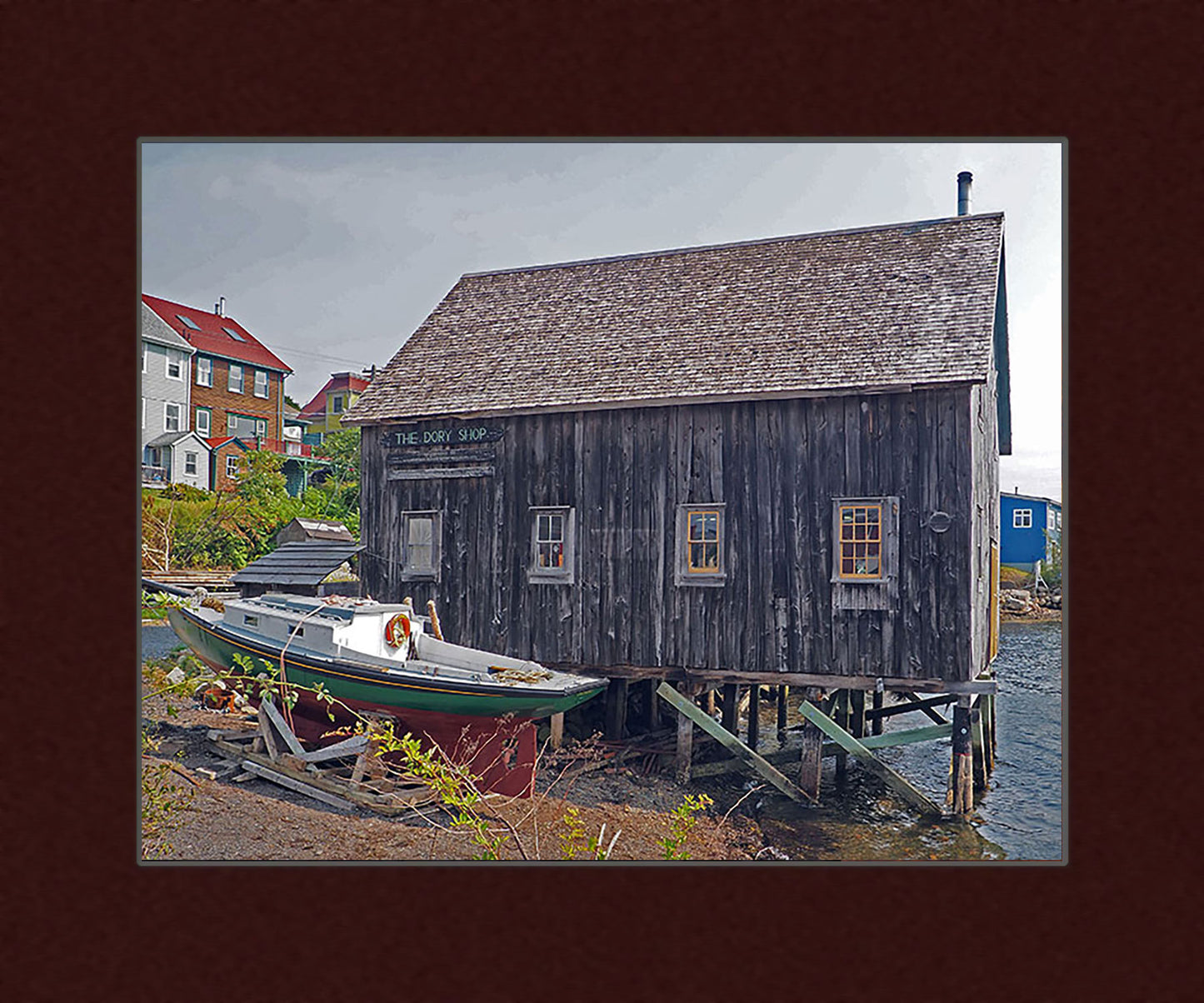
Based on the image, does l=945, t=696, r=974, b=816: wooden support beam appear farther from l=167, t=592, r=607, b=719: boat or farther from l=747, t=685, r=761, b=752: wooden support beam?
l=167, t=592, r=607, b=719: boat

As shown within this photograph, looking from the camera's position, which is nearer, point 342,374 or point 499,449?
point 342,374

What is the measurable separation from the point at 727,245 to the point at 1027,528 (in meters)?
2.69

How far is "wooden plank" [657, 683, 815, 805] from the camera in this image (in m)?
7.09

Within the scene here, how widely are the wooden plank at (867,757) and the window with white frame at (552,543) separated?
7.05ft

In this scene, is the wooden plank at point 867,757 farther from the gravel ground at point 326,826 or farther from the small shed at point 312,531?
the small shed at point 312,531

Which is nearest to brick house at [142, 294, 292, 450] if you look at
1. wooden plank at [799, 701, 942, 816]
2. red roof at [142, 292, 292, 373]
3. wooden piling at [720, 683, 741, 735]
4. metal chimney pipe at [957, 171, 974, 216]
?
red roof at [142, 292, 292, 373]

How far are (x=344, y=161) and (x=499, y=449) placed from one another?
8.34ft

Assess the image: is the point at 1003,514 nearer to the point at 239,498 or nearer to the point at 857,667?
the point at 857,667

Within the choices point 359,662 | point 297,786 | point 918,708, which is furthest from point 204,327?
point 918,708

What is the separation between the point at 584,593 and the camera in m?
7.21

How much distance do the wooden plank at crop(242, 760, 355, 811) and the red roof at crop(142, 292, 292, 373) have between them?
8.12 feet

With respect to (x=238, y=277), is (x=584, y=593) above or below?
below

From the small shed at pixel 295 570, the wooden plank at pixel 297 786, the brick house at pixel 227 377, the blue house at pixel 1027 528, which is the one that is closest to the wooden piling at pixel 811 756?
the blue house at pixel 1027 528

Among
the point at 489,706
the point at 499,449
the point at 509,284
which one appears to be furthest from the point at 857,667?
the point at 509,284
